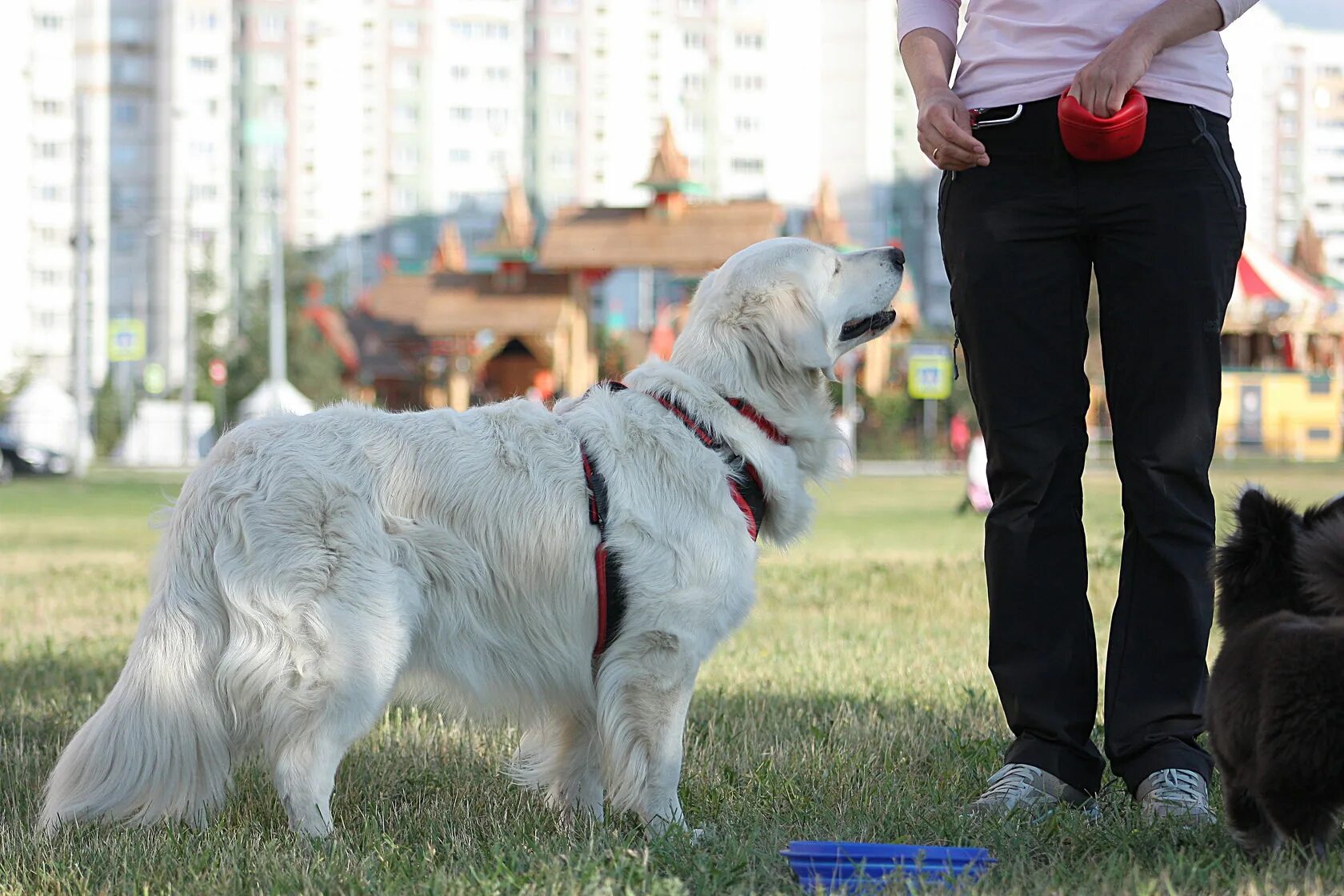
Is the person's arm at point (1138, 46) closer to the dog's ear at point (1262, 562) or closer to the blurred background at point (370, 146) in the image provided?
the dog's ear at point (1262, 562)

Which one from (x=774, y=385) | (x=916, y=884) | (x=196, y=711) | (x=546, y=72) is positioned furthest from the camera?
(x=546, y=72)

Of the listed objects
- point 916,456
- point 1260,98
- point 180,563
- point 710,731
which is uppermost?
point 1260,98

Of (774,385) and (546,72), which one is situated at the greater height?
(546,72)

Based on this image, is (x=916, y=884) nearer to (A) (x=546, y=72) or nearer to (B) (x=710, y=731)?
(B) (x=710, y=731)

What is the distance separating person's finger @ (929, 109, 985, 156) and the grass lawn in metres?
1.06

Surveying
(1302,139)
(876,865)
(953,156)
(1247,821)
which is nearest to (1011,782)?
(1247,821)

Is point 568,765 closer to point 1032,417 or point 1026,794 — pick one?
point 1026,794

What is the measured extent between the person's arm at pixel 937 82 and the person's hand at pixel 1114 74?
288 mm

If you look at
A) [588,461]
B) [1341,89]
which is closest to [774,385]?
[588,461]

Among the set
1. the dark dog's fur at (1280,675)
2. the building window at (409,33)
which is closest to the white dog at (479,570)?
the dark dog's fur at (1280,675)

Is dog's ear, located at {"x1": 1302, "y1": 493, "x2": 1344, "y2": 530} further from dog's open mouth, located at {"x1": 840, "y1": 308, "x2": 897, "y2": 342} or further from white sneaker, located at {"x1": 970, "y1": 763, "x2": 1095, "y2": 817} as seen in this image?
dog's open mouth, located at {"x1": 840, "y1": 308, "x2": 897, "y2": 342}

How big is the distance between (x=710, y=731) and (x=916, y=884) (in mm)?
1914

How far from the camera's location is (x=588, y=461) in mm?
3553

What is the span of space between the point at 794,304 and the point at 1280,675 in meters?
1.62
